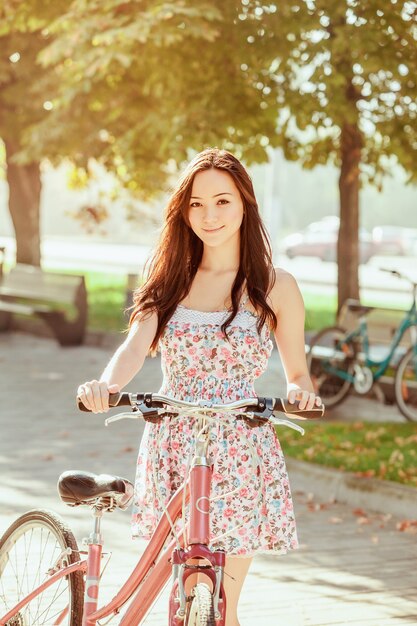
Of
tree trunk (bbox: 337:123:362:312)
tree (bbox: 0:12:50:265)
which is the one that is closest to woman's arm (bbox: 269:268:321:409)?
tree trunk (bbox: 337:123:362:312)

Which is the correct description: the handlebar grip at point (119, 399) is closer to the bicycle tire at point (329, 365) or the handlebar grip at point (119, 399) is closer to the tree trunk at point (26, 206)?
the bicycle tire at point (329, 365)

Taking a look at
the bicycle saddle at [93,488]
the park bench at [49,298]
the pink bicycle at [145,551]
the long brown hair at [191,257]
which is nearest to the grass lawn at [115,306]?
the park bench at [49,298]

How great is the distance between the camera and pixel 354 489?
7.82 meters

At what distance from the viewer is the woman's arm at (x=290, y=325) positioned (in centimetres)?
390

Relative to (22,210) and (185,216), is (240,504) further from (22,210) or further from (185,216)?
(22,210)

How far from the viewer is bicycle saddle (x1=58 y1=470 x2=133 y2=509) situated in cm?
369

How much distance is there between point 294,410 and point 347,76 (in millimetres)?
8171

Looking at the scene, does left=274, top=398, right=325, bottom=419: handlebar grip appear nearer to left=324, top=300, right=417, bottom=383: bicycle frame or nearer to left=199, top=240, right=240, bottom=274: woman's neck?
left=199, top=240, right=240, bottom=274: woman's neck

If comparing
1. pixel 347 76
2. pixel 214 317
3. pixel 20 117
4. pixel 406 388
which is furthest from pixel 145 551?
pixel 20 117

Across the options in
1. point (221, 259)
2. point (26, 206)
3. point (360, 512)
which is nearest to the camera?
point (221, 259)

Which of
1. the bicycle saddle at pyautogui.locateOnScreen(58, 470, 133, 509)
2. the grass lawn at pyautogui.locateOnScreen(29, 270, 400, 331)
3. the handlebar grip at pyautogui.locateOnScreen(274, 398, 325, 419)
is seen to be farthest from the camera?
the grass lawn at pyautogui.locateOnScreen(29, 270, 400, 331)

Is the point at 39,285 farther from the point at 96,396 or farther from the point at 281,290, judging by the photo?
the point at 96,396

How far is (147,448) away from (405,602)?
2307 millimetres

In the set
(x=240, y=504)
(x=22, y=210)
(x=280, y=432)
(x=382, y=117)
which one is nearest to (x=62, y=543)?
(x=240, y=504)
